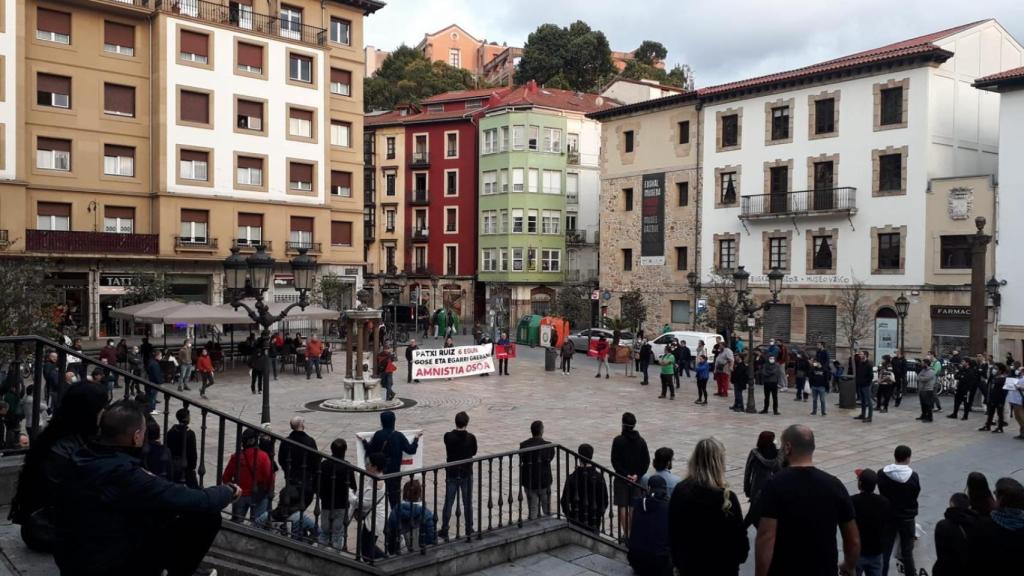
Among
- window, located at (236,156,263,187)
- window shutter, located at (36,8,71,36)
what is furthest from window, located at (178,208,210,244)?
window shutter, located at (36,8,71,36)

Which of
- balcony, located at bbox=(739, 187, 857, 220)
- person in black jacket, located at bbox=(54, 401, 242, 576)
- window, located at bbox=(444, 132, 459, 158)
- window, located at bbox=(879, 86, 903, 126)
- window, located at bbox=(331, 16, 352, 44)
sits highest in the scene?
window, located at bbox=(331, 16, 352, 44)

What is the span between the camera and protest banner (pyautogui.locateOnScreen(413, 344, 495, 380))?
86.9 feet

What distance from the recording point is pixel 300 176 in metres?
40.8

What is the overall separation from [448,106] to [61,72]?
98.7ft

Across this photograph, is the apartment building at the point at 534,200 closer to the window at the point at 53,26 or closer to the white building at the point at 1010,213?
the window at the point at 53,26

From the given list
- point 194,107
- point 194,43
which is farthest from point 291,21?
point 194,107

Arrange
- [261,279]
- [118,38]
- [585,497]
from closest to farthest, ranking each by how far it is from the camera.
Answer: [585,497]
[261,279]
[118,38]

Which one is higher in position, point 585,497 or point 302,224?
point 302,224

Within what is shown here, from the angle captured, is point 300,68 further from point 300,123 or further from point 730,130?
point 730,130

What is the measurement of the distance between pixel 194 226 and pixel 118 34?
9.40 m

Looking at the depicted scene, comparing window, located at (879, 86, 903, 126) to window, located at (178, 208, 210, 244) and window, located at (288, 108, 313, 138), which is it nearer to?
window, located at (288, 108, 313, 138)

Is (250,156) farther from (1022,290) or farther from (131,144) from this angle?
(1022,290)

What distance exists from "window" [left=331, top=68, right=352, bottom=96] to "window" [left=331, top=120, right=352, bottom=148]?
1682 mm

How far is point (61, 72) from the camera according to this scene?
34.2 metres
